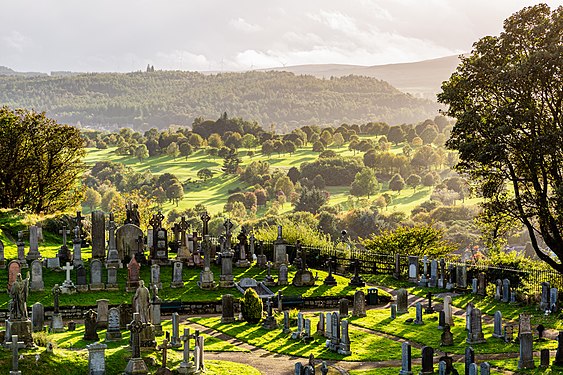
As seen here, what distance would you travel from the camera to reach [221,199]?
117 metres

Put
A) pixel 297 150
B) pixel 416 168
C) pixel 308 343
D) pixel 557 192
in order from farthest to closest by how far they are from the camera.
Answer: pixel 297 150, pixel 416 168, pixel 557 192, pixel 308 343

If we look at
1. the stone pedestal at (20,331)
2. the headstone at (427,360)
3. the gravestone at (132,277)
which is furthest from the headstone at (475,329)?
the gravestone at (132,277)

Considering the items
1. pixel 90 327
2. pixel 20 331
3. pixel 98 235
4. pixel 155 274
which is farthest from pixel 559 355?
pixel 98 235

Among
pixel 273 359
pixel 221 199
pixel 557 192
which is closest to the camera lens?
pixel 273 359

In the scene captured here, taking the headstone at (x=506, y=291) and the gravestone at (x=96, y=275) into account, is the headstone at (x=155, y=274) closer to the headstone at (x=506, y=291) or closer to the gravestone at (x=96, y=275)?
the gravestone at (x=96, y=275)

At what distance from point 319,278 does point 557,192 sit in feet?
44.2

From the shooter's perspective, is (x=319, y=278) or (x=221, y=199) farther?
(x=221, y=199)

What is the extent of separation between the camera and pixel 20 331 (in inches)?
933

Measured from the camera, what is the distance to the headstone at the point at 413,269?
133 feet

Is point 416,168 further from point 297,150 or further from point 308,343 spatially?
point 308,343

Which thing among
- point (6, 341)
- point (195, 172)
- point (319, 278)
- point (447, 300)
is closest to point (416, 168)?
point (195, 172)

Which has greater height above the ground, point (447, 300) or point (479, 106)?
point (479, 106)

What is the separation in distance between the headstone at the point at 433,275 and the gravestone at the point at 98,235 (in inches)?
596

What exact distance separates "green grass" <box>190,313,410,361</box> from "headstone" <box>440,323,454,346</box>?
137 centimetres
